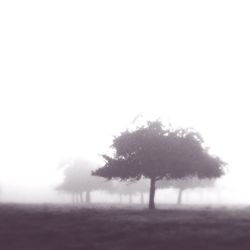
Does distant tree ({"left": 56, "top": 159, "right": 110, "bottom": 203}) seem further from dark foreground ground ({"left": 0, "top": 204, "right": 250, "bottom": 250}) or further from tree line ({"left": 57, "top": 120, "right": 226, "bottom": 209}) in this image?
dark foreground ground ({"left": 0, "top": 204, "right": 250, "bottom": 250})

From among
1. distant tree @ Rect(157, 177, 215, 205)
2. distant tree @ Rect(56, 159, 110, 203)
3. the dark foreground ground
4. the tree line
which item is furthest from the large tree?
distant tree @ Rect(56, 159, 110, 203)

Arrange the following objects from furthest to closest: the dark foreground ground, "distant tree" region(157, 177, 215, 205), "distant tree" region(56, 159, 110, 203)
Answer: "distant tree" region(56, 159, 110, 203), "distant tree" region(157, 177, 215, 205), the dark foreground ground

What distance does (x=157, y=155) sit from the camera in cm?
5338

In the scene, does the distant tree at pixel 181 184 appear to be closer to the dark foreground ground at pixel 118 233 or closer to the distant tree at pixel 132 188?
the distant tree at pixel 132 188

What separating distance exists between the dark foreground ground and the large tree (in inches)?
621

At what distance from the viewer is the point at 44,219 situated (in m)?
37.6

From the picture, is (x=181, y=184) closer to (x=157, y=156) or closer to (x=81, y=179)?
(x=81, y=179)

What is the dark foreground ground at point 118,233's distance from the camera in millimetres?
26859

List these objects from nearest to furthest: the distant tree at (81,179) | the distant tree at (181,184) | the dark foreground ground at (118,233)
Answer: the dark foreground ground at (118,233) → the distant tree at (181,184) → the distant tree at (81,179)

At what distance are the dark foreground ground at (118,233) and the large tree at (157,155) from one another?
15767mm

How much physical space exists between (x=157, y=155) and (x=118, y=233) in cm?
2325

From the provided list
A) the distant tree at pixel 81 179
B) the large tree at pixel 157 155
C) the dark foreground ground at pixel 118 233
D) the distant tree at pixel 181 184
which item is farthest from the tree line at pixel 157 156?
the distant tree at pixel 81 179

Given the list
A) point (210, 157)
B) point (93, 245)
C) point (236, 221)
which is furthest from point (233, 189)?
point (93, 245)

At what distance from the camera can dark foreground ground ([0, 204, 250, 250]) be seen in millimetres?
26859
